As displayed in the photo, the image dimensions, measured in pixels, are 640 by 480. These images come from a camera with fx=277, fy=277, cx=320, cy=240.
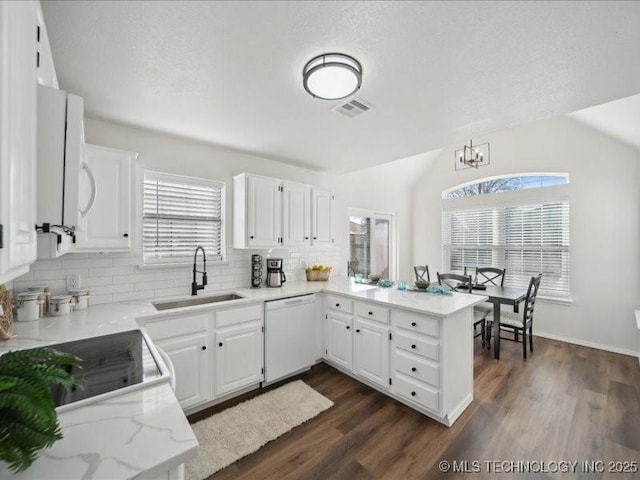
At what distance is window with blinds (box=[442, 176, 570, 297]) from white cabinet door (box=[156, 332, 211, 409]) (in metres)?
4.89

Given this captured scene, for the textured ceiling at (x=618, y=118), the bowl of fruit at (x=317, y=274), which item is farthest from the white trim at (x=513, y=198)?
the bowl of fruit at (x=317, y=274)

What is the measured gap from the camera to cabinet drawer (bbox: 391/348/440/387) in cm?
222

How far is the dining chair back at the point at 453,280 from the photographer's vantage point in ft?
12.6

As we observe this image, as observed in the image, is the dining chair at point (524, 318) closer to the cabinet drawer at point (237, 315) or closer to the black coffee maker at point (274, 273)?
the black coffee maker at point (274, 273)

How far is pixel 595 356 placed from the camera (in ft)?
11.7

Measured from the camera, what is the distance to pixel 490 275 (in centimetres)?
489

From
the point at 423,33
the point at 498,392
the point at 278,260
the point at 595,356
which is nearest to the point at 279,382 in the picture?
the point at 278,260

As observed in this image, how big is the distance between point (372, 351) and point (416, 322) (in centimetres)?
62

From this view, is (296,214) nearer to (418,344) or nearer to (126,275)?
(126,275)

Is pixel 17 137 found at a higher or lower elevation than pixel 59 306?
higher

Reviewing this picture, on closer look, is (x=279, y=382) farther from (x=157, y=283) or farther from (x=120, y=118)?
(x=120, y=118)

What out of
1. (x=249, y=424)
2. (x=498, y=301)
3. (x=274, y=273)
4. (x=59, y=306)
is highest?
(x=274, y=273)

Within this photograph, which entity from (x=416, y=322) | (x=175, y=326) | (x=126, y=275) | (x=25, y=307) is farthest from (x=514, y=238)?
(x=25, y=307)

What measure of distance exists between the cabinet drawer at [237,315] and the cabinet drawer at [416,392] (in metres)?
1.42
